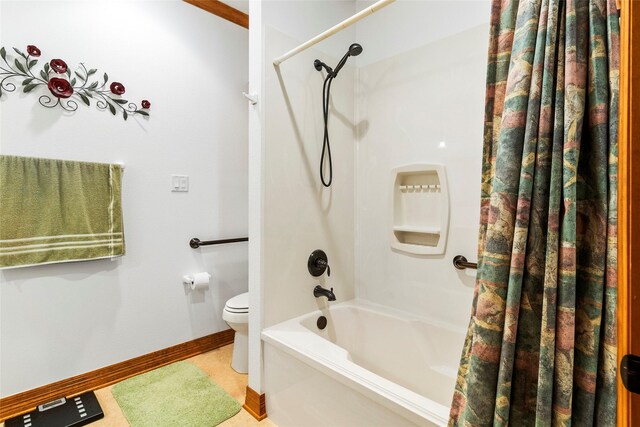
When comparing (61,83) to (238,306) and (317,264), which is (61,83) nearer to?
(238,306)

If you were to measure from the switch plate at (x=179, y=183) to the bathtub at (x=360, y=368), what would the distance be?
4.12 ft

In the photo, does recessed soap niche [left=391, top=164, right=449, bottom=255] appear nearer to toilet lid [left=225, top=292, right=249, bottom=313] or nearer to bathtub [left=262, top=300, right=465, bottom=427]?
bathtub [left=262, top=300, right=465, bottom=427]

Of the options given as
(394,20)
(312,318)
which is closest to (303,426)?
(312,318)

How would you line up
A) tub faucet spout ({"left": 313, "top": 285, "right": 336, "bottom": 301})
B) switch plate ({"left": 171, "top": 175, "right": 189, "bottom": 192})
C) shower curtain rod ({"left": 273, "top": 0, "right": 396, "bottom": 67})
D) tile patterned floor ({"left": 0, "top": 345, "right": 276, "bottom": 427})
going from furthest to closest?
switch plate ({"left": 171, "top": 175, "right": 189, "bottom": 192}) → tub faucet spout ({"left": 313, "top": 285, "right": 336, "bottom": 301}) → tile patterned floor ({"left": 0, "top": 345, "right": 276, "bottom": 427}) → shower curtain rod ({"left": 273, "top": 0, "right": 396, "bottom": 67})

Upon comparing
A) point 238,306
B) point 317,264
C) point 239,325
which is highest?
point 317,264

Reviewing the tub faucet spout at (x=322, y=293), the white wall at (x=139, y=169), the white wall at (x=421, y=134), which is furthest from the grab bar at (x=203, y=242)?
the white wall at (x=421, y=134)

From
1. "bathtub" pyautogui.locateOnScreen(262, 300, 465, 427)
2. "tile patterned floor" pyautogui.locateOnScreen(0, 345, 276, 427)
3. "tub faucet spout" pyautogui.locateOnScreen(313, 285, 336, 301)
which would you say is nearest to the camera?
"bathtub" pyautogui.locateOnScreen(262, 300, 465, 427)

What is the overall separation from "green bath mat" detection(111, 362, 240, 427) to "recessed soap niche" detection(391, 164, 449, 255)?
1365 millimetres

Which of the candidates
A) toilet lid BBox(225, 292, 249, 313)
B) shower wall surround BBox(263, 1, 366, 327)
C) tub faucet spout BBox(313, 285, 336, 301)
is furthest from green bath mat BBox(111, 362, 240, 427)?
tub faucet spout BBox(313, 285, 336, 301)

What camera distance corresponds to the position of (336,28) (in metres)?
1.39

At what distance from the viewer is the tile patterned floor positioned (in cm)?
156

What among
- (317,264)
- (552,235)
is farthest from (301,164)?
(552,235)

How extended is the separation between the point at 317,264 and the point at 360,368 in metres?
0.72

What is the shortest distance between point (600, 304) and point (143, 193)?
7.56 feet
